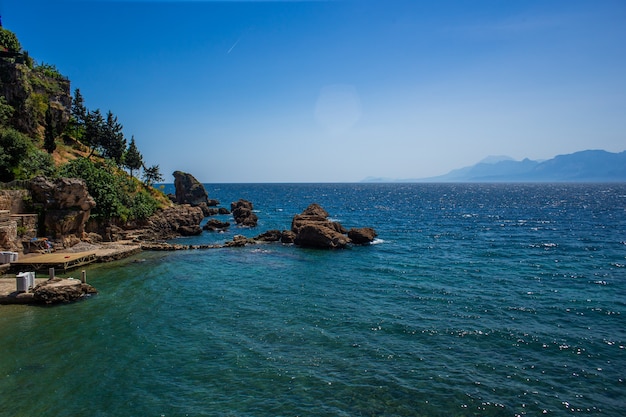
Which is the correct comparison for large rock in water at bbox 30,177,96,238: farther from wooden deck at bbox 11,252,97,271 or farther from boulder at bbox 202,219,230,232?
boulder at bbox 202,219,230,232

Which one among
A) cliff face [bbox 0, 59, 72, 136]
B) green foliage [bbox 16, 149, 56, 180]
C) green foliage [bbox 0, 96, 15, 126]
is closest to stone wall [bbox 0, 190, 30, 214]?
green foliage [bbox 16, 149, 56, 180]

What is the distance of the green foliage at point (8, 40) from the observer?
204ft

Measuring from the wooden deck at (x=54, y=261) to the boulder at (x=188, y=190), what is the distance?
68.2m

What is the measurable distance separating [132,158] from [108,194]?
90.9 feet

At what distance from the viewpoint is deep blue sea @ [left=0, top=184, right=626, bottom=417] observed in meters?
16.2

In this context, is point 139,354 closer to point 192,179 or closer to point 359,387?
point 359,387

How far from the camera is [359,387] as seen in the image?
17.2 meters

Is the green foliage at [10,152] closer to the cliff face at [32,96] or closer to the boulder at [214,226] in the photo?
the cliff face at [32,96]

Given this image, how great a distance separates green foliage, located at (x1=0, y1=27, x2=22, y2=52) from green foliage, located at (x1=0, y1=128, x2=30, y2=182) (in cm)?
2917

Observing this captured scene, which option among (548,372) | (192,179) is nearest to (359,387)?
(548,372)

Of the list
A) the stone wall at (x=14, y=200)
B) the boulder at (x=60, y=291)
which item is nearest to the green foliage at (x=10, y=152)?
the stone wall at (x=14, y=200)

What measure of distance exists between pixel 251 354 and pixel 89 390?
769cm

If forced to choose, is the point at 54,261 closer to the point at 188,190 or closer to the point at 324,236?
the point at 324,236

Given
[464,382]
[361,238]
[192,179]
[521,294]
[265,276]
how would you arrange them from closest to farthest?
[464,382], [521,294], [265,276], [361,238], [192,179]
